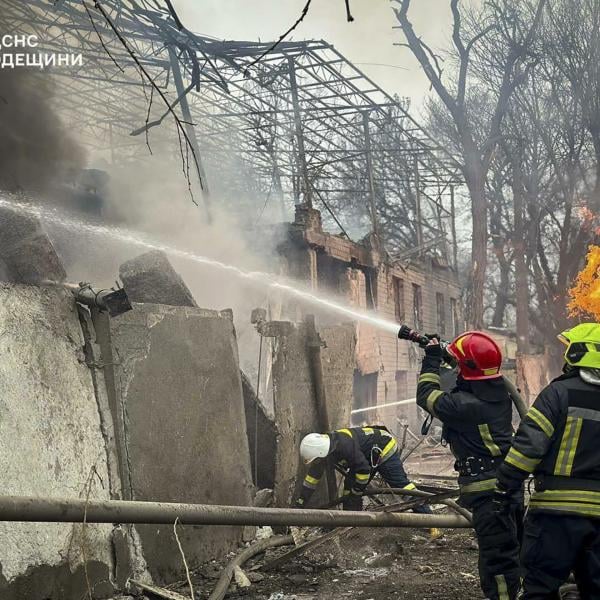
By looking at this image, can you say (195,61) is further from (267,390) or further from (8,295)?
(267,390)

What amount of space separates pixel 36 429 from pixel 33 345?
0.49 metres

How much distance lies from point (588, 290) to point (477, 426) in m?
17.5

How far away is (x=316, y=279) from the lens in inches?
544

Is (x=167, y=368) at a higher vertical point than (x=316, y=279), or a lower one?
lower

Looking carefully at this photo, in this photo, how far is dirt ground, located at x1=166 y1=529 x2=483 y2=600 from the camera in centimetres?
454

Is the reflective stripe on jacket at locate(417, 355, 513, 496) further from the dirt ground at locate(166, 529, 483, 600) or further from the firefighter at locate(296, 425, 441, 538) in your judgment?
the firefighter at locate(296, 425, 441, 538)

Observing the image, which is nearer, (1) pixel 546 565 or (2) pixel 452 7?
(1) pixel 546 565

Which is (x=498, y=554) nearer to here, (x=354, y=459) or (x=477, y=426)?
(x=477, y=426)

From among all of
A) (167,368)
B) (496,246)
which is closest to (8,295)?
(167,368)

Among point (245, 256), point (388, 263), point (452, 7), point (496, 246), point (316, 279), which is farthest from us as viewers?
point (496, 246)

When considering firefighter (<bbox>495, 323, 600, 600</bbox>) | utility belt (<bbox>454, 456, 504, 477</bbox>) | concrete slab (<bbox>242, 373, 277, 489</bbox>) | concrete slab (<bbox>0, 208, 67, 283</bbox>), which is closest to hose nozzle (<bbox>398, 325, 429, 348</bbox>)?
utility belt (<bbox>454, 456, 504, 477</bbox>)

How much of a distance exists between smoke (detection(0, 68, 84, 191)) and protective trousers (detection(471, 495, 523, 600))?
221 inches

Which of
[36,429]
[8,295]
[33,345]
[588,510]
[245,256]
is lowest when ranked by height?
[588,510]

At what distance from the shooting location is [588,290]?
20.0 meters
